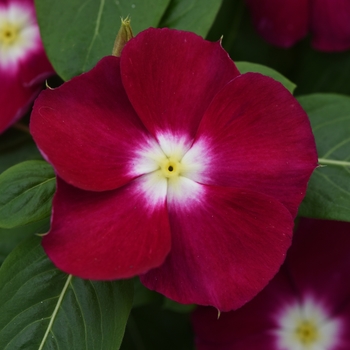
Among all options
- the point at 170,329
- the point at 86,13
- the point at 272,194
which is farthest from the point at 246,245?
the point at 170,329

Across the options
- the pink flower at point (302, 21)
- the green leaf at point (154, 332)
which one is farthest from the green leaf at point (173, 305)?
the pink flower at point (302, 21)

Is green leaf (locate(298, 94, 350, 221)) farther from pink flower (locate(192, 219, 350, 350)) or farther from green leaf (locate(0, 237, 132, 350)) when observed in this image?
green leaf (locate(0, 237, 132, 350))

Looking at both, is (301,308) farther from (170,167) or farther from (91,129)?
(91,129)

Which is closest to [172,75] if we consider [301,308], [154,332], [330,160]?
[330,160]

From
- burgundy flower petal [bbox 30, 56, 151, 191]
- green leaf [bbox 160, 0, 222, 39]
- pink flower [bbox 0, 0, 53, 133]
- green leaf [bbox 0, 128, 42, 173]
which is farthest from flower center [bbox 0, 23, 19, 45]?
burgundy flower petal [bbox 30, 56, 151, 191]

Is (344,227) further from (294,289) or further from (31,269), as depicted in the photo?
(31,269)
